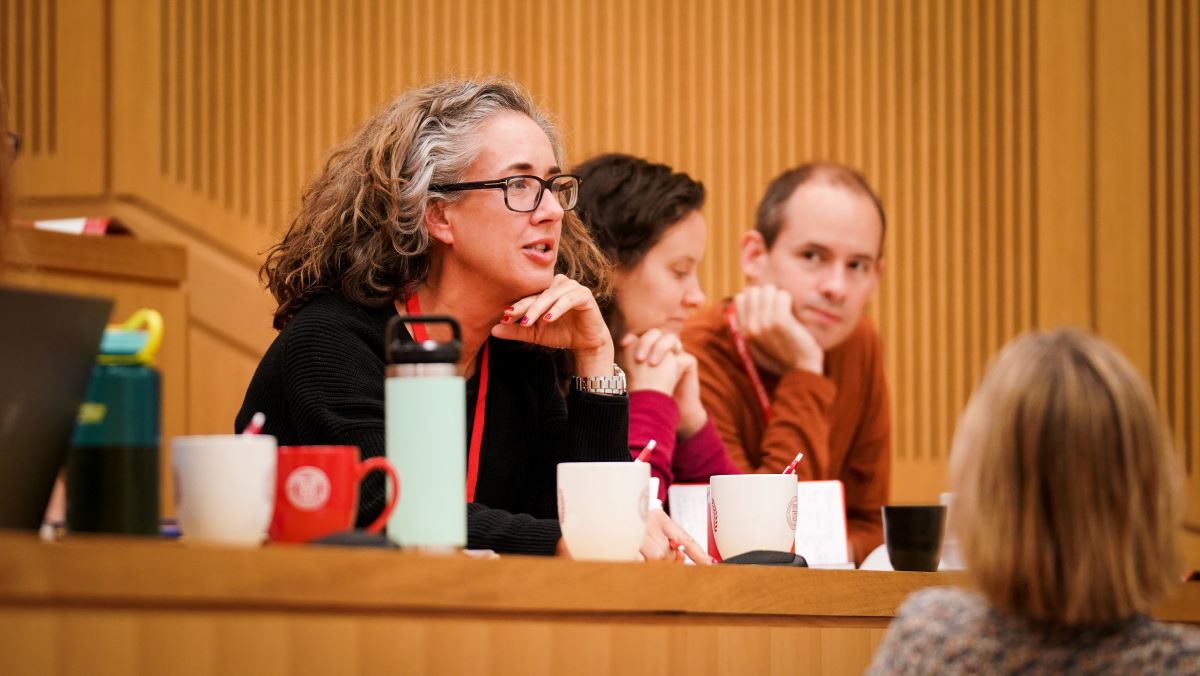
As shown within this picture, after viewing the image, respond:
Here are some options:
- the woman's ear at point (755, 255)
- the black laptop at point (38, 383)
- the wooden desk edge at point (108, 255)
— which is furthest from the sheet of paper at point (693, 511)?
the wooden desk edge at point (108, 255)

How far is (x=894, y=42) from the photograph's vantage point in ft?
13.3

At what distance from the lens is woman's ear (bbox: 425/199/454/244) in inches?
77.2

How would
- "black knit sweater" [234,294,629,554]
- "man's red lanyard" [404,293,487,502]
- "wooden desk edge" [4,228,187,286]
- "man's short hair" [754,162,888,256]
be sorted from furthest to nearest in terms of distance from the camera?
"man's short hair" [754,162,888,256], "wooden desk edge" [4,228,187,286], "man's red lanyard" [404,293,487,502], "black knit sweater" [234,294,629,554]

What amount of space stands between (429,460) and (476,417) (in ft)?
2.87

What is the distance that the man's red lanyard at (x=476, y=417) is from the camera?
187 cm

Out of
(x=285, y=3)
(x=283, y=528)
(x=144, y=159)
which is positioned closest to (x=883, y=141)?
(x=285, y=3)

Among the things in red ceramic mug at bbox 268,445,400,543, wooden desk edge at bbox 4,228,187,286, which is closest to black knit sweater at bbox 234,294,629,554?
red ceramic mug at bbox 268,445,400,543

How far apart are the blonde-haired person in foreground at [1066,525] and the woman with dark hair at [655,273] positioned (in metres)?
1.45

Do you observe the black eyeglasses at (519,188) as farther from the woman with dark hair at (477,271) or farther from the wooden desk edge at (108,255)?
the wooden desk edge at (108,255)

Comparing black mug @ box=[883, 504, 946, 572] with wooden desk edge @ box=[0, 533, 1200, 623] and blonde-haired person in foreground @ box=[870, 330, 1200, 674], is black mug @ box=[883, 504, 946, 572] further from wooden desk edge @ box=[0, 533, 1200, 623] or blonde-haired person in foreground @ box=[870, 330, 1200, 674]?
blonde-haired person in foreground @ box=[870, 330, 1200, 674]

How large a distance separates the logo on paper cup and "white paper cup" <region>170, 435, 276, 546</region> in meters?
0.05

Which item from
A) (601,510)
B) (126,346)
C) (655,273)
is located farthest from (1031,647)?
(655,273)

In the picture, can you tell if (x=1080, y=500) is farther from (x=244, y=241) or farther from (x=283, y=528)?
(x=244, y=241)

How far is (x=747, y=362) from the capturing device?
284cm
